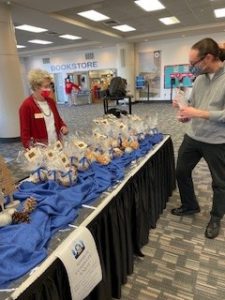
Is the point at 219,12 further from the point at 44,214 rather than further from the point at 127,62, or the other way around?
the point at 44,214

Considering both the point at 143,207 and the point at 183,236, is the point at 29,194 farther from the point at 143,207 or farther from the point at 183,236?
the point at 183,236

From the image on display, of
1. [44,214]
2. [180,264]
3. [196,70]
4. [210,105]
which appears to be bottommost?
[180,264]

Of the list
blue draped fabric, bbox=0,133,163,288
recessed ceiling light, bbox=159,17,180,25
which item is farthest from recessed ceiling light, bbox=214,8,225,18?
blue draped fabric, bbox=0,133,163,288

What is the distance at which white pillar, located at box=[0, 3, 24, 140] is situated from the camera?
18.1 ft

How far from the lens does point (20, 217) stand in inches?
46.4

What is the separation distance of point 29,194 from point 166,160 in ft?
5.49

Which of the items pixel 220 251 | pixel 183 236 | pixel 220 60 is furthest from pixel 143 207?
pixel 220 60

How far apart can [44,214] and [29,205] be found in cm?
10

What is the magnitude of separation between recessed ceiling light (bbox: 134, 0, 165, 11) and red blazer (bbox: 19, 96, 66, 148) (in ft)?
16.2

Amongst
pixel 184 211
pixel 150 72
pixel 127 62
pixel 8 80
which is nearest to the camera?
pixel 184 211

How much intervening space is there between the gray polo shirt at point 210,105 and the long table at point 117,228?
475 mm

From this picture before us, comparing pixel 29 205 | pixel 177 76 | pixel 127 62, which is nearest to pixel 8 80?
Answer: pixel 29 205

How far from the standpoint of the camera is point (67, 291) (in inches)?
43.7

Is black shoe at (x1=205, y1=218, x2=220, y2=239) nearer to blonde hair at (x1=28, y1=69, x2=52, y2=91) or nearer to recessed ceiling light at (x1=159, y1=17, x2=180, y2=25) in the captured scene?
blonde hair at (x1=28, y1=69, x2=52, y2=91)
